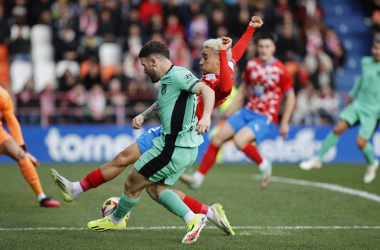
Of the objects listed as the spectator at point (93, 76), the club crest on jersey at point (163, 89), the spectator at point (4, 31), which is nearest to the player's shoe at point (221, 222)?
the club crest on jersey at point (163, 89)

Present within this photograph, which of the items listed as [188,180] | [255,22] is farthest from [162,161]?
[188,180]

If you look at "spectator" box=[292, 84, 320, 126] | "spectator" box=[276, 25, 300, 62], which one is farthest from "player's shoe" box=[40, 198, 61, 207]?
"spectator" box=[276, 25, 300, 62]

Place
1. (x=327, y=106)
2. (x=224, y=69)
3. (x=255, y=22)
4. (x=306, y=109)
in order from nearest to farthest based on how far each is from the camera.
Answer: (x=224, y=69) → (x=255, y=22) → (x=306, y=109) → (x=327, y=106)

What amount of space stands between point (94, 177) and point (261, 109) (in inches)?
140

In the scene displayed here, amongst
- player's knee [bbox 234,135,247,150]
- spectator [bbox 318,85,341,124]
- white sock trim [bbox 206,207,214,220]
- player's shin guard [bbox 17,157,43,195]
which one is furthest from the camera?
spectator [bbox 318,85,341,124]

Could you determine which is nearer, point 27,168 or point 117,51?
point 27,168

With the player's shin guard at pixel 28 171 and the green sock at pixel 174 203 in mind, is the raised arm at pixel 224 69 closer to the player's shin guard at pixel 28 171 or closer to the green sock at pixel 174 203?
the green sock at pixel 174 203

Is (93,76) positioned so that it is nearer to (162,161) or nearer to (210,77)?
(210,77)

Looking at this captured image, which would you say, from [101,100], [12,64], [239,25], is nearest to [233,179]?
[101,100]

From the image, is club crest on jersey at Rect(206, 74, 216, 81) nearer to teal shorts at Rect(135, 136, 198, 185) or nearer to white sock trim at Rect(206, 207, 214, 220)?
teal shorts at Rect(135, 136, 198, 185)

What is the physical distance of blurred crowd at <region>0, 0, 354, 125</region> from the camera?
14680 mm

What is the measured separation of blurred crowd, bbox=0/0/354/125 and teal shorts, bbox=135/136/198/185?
10094mm

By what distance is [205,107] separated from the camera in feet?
14.2

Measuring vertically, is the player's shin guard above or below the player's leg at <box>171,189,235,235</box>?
below
